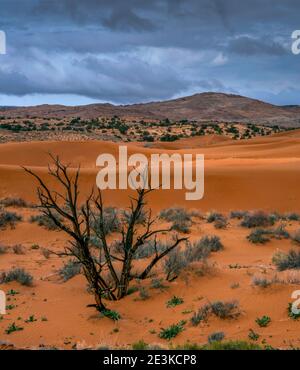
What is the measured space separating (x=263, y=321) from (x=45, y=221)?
11381 millimetres

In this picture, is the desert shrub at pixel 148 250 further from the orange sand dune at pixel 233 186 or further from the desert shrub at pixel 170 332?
the orange sand dune at pixel 233 186

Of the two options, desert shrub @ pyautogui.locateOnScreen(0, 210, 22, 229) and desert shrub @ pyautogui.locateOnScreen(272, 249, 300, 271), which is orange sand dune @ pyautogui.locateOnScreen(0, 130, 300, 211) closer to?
desert shrub @ pyautogui.locateOnScreen(0, 210, 22, 229)

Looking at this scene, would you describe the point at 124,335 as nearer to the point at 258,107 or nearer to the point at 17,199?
the point at 17,199

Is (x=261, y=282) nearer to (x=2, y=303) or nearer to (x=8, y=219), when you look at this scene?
(x=2, y=303)

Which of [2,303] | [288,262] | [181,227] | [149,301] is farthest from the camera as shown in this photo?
[181,227]

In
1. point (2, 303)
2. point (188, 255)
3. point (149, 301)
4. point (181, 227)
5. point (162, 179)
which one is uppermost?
point (162, 179)

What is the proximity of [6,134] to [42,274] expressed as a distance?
41208 millimetres

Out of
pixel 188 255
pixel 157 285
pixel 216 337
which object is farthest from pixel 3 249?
pixel 216 337

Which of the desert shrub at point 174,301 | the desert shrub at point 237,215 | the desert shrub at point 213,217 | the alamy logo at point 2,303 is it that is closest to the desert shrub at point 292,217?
the desert shrub at point 237,215

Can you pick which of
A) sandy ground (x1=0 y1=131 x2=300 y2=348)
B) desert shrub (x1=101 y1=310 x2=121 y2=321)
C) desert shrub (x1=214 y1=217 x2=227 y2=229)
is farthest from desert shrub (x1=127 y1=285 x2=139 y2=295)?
desert shrub (x1=214 y1=217 x2=227 y2=229)

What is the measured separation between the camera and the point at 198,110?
12319cm

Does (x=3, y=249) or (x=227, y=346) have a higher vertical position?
(x=227, y=346)

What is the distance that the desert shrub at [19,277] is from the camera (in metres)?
10.5

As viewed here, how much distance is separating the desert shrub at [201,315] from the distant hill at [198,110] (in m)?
94.5
